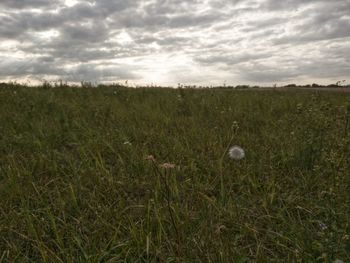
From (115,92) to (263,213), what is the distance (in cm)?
650

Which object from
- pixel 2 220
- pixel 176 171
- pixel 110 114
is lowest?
pixel 2 220

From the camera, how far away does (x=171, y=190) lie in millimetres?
3385

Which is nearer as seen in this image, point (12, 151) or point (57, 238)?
point (57, 238)

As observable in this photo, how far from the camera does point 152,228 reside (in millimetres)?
2865

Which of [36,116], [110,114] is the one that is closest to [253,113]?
[110,114]

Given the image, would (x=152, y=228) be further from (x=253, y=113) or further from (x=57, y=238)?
(x=253, y=113)

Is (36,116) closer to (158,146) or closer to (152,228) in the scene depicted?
(158,146)

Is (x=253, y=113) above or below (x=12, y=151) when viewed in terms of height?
above

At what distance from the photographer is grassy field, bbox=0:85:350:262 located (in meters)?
2.59

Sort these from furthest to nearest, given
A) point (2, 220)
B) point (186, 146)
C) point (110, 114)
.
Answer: point (110, 114), point (186, 146), point (2, 220)

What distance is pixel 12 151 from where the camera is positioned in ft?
15.4

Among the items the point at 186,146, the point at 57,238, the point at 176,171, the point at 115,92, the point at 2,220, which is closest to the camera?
the point at 57,238

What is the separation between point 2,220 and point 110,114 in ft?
11.5

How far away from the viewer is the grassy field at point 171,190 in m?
2.59
